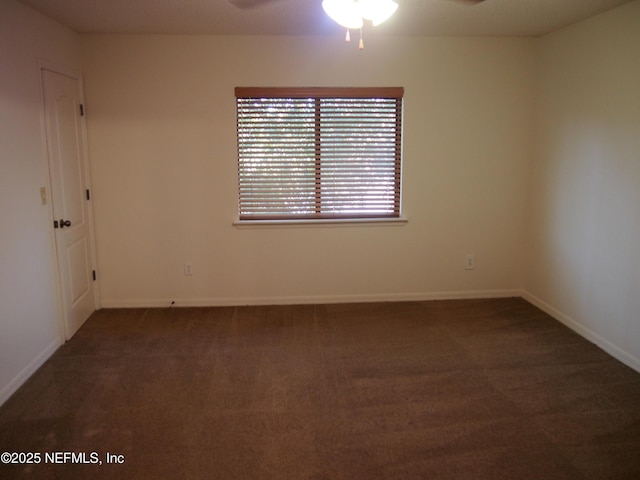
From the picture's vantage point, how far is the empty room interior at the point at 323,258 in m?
2.41

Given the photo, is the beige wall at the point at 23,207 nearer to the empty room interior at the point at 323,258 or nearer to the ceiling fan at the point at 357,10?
the empty room interior at the point at 323,258

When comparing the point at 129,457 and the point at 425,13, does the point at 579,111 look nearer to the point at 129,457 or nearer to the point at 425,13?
the point at 425,13

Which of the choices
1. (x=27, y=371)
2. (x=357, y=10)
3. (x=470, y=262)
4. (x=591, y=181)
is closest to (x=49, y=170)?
(x=27, y=371)

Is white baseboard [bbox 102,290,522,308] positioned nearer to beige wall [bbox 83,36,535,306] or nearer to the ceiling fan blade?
beige wall [bbox 83,36,535,306]

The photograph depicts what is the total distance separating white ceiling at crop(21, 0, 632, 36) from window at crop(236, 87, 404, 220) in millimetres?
556

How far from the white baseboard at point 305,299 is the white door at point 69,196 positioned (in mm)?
430

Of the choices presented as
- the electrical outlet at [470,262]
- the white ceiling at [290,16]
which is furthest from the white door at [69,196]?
the electrical outlet at [470,262]

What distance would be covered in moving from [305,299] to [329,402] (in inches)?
67.8

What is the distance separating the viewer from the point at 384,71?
405 cm

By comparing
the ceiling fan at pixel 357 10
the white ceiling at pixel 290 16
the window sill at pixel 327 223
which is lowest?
the window sill at pixel 327 223

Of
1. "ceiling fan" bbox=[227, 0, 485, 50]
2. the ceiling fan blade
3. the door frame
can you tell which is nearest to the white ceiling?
the ceiling fan blade

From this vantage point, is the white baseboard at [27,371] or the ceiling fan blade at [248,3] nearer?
the white baseboard at [27,371]

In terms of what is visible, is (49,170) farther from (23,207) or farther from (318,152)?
(318,152)

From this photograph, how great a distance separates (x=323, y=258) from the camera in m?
4.32
